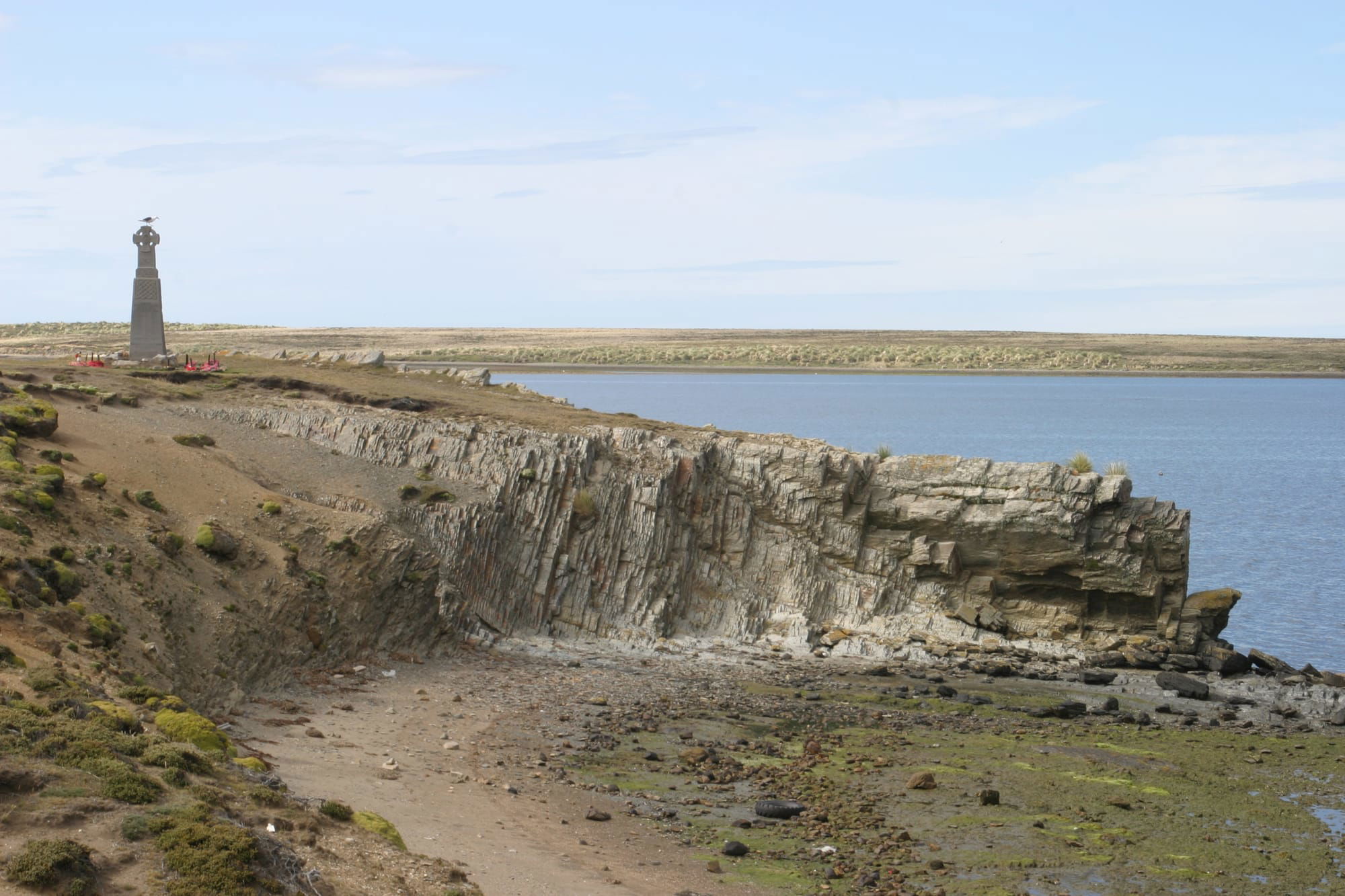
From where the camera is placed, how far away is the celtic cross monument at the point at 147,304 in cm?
5500

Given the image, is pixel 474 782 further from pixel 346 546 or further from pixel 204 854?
pixel 346 546

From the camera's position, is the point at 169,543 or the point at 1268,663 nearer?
the point at 169,543

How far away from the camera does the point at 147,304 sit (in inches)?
2207

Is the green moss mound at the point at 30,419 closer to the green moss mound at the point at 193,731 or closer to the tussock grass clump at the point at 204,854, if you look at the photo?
the green moss mound at the point at 193,731

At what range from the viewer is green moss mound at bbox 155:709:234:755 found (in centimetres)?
2141

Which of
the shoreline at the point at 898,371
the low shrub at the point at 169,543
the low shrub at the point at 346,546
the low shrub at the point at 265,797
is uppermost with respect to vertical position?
the shoreline at the point at 898,371

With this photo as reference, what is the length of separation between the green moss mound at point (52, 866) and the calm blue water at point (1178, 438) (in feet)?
132

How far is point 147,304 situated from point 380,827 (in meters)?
41.8

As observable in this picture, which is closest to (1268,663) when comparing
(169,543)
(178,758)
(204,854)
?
(169,543)

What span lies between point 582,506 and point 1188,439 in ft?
289

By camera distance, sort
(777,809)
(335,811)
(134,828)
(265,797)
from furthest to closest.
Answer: (777,809)
(335,811)
(265,797)
(134,828)

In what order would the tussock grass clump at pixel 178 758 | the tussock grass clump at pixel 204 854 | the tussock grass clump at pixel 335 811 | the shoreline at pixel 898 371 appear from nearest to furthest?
the tussock grass clump at pixel 204 854 → the tussock grass clump at pixel 178 758 → the tussock grass clump at pixel 335 811 → the shoreline at pixel 898 371

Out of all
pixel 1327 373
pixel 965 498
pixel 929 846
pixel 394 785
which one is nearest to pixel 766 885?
pixel 929 846

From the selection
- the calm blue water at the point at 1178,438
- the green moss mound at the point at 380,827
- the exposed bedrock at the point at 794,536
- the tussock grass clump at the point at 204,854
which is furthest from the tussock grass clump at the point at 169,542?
the calm blue water at the point at 1178,438
